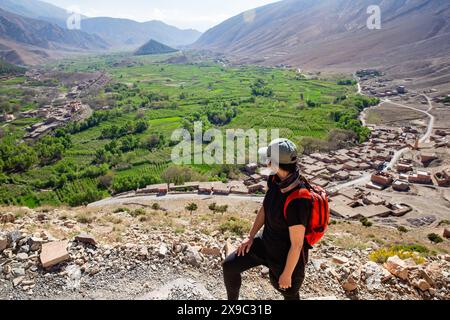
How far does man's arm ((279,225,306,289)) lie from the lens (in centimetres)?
264

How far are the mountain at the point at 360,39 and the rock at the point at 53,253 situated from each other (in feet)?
229

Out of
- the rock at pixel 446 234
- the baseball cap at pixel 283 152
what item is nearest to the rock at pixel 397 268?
the baseball cap at pixel 283 152

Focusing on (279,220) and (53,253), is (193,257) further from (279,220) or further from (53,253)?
(279,220)

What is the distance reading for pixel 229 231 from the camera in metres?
7.36

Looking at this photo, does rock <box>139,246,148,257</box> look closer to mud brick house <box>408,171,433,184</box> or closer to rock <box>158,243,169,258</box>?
rock <box>158,243,169,258</box>

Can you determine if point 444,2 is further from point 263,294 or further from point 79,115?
point 263,294

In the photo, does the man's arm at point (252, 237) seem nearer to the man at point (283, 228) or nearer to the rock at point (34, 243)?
the man at point (283, 228)

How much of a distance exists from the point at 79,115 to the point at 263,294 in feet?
177

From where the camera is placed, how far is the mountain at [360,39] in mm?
74250

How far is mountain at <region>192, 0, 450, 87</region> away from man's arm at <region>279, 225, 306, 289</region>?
228 ft
